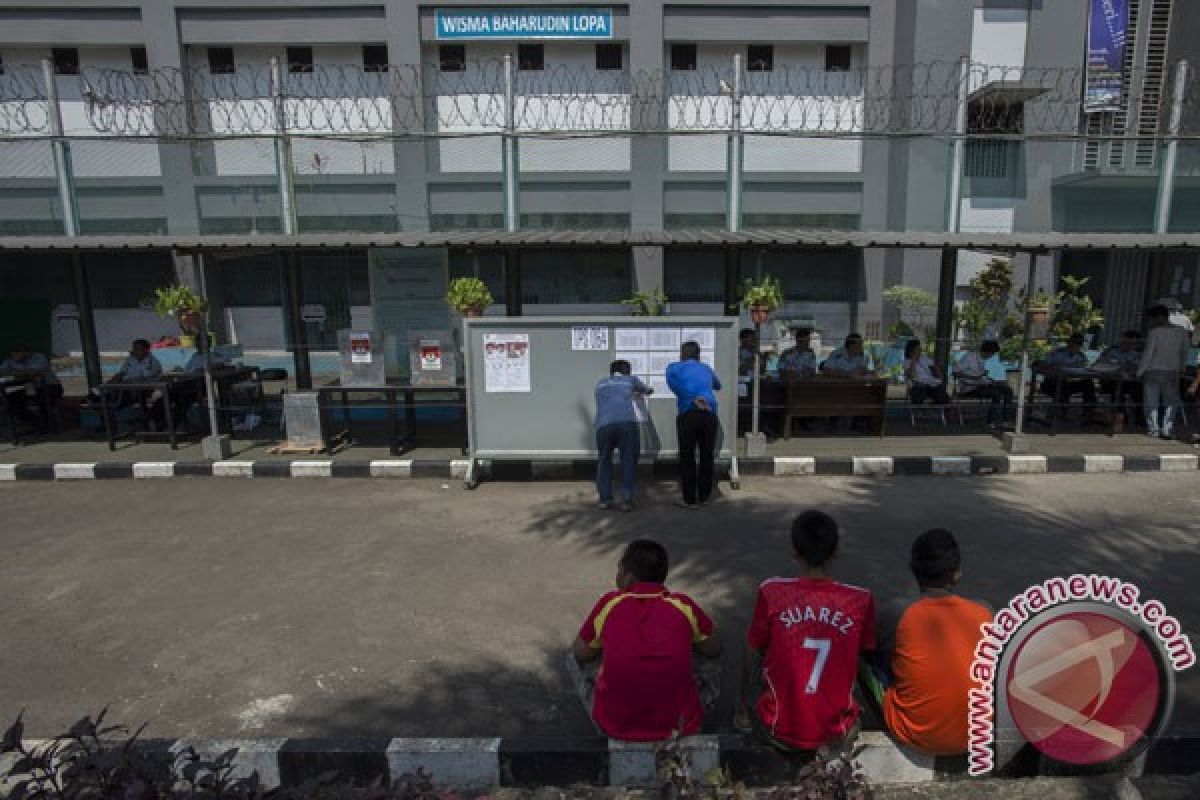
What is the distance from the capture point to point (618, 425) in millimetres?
6922

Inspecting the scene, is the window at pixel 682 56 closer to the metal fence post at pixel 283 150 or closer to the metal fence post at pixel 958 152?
the metal fence post at pixel 958 152

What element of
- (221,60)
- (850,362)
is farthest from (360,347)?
(221,60)

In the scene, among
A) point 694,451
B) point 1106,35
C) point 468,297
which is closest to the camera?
point 694,451

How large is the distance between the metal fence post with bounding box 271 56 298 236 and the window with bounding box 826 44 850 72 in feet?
46.4

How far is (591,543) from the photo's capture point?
6.19 metres

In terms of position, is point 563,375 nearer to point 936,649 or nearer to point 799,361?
point 799,361

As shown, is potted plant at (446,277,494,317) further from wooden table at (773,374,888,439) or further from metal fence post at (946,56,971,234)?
metal fence post at (946,56,971,234)

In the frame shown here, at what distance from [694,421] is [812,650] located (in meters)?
4.09

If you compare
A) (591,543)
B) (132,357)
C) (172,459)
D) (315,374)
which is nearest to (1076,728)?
(591,543)

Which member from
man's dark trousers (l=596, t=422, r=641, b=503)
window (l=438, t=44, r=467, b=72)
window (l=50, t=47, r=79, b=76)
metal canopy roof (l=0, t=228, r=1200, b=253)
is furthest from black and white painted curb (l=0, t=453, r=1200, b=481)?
window (l=50, t=47, r=79, b=76)

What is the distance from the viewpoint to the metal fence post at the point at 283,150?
9352 millimetres

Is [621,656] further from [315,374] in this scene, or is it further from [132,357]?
[315,374]

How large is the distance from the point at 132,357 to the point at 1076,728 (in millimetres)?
10627

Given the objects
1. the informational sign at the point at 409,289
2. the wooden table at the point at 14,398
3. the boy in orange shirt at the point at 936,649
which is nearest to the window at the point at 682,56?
the informational sign at the point at 409,289
